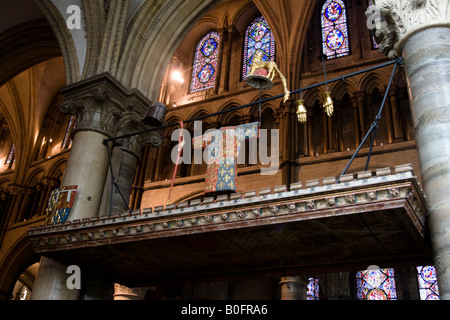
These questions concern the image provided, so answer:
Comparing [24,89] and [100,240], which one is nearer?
[100,240]

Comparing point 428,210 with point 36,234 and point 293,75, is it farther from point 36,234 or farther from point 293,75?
point 293,75

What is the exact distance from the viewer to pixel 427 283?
41.9ft

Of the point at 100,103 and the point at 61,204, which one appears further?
the point at 100,103

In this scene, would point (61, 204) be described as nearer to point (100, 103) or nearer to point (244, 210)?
point (100, 103)

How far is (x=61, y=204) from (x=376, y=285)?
30.7ft

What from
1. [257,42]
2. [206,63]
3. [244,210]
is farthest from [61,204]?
[257,42]

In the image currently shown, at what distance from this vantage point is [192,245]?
5621 millimetres

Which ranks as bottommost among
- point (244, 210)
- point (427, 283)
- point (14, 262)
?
point (244, 210)

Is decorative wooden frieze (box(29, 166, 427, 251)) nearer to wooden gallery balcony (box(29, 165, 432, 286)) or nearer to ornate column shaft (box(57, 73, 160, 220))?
wooden gallery balcony (box(29, 165, 432, 286))

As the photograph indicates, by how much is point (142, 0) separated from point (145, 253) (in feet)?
20.6

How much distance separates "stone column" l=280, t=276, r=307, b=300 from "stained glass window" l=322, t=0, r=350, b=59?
687 centimetres

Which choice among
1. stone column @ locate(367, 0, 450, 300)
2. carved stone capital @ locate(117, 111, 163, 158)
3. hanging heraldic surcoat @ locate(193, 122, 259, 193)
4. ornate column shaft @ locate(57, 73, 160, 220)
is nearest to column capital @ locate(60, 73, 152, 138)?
ornate column shaft @ locate(57, 73, 160, 220)

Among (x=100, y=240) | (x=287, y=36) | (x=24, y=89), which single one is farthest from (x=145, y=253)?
(x=24, y=89)

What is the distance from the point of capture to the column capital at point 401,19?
555 cm
